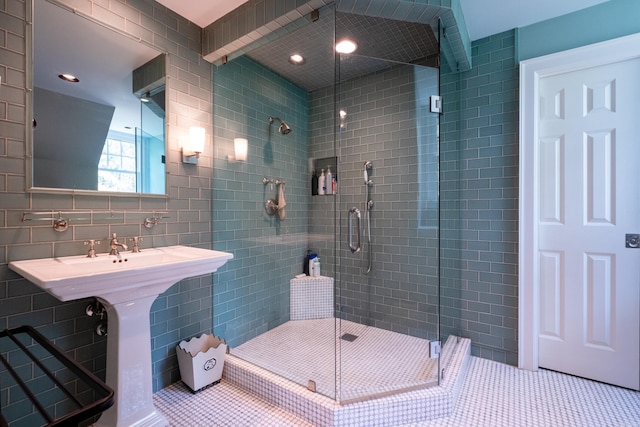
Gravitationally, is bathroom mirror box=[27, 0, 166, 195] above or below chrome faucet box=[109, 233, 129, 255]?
above

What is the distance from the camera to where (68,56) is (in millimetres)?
1617

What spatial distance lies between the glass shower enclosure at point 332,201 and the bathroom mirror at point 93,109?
1.60ft

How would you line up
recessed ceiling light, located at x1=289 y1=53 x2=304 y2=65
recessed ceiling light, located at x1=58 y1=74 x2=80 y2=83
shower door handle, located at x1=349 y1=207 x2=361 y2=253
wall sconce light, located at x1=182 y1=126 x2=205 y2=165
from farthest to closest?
shower door handle, located at x1=349 y1=207 x2=361 y2=253 < recessed ceiling light, located at x1=289 y1=53 x2=304 y2=65 < wall sconce light, located at x1=182 y1=126 x2=205 y2=165 < recessed ceiling light, located at x1=58 y1=74 x2=80 y2=83

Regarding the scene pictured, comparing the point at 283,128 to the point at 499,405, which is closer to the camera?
the point at 499,405

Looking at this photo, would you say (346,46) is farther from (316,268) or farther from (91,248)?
(91,248)

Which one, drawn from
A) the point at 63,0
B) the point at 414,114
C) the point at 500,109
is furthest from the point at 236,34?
the point at 500,109

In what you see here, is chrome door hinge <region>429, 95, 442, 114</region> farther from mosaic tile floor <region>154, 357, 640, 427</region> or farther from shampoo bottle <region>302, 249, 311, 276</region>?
mosaic tile floor <region>154, 357, 640, 427</region>

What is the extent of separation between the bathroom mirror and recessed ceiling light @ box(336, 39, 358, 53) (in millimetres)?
1248

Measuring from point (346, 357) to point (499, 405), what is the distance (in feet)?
3.17

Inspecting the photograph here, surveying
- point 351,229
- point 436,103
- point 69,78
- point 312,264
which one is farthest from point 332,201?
point 69,78

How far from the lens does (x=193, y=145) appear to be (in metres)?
2.05

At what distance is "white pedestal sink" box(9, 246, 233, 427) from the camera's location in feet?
4.40

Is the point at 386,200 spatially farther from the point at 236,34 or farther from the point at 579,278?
the point at 236,34

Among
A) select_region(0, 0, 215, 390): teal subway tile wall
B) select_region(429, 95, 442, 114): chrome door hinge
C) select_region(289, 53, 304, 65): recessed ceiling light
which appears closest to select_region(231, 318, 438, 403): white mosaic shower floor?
select_region(0, 0, 215, 390): teal subway tile wall
